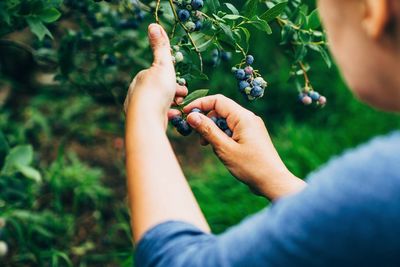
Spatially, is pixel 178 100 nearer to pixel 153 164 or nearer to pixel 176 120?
pixel 176 120

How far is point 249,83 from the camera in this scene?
4.24 ft

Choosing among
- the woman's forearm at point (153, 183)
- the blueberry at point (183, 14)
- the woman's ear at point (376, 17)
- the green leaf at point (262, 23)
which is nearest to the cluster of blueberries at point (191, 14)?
the blueberry at point (183, 14)

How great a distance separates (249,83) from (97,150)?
1.79 metres

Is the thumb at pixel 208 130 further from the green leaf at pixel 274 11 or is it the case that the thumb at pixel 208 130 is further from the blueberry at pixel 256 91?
the green leaf at pixel 274 11

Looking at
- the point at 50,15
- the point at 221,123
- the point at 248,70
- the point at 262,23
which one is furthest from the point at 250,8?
the point at 50,15

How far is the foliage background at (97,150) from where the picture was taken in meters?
2.24

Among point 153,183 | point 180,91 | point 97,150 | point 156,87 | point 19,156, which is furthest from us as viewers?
point 97,150

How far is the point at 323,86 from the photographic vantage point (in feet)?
10.1

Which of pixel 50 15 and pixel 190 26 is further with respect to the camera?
pixel 50 15

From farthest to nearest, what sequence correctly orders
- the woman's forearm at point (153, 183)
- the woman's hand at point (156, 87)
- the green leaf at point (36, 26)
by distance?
1. the green leaf at point (36, 26)
2. the woman's hand at point (156, 87)
3. the woman's forearm at point (153, 183)

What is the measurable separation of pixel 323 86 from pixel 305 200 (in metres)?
2.36

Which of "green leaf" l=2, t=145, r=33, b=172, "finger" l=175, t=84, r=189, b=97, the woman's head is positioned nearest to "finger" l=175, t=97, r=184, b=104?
"finger" l=175, t=84, r=189, b=97

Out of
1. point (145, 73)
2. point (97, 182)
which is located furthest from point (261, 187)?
point (97, 182)

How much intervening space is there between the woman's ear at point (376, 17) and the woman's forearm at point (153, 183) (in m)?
0.37
